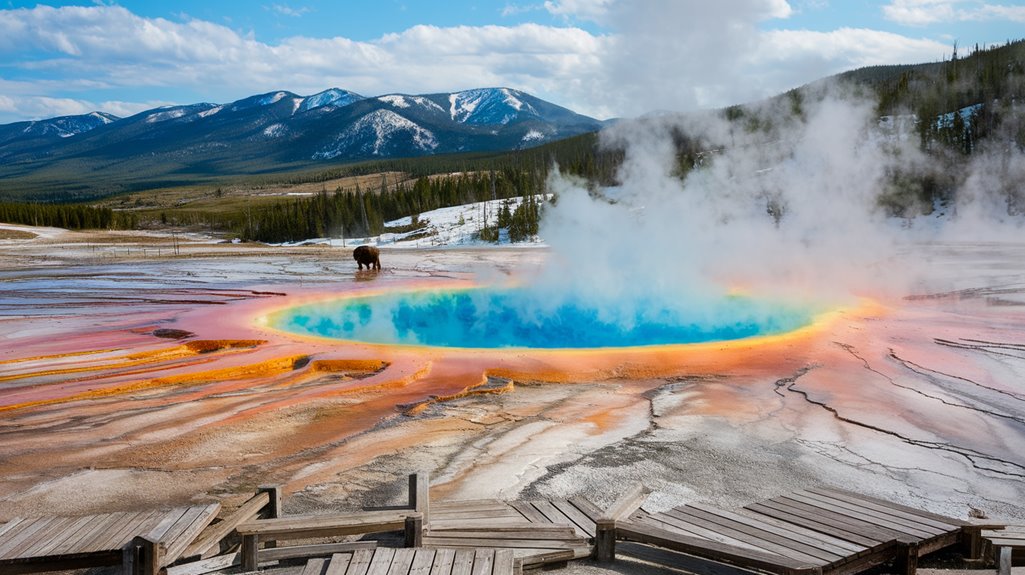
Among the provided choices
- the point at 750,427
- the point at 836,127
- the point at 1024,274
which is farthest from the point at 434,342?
the point at 836,127

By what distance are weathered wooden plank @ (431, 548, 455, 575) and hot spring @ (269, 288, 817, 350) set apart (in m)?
10.3

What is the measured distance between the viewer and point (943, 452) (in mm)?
7879

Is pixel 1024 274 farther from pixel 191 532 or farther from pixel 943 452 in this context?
pixel 191 532

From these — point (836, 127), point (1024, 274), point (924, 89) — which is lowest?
point (1024, 274)

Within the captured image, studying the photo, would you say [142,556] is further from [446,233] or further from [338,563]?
[446,233]

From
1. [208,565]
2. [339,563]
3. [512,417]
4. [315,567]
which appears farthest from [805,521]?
[512,417]

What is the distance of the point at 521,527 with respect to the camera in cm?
542

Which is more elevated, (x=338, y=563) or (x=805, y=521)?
(x=338, y=563)

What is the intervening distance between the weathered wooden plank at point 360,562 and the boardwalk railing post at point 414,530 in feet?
1.22

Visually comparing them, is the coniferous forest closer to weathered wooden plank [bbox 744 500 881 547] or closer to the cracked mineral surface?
the cracked mineral surface

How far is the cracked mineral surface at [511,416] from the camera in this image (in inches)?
281

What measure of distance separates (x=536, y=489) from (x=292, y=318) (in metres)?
12.9

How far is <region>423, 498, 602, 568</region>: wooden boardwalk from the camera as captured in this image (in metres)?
5.20

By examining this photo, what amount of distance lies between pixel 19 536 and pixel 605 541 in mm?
4144
